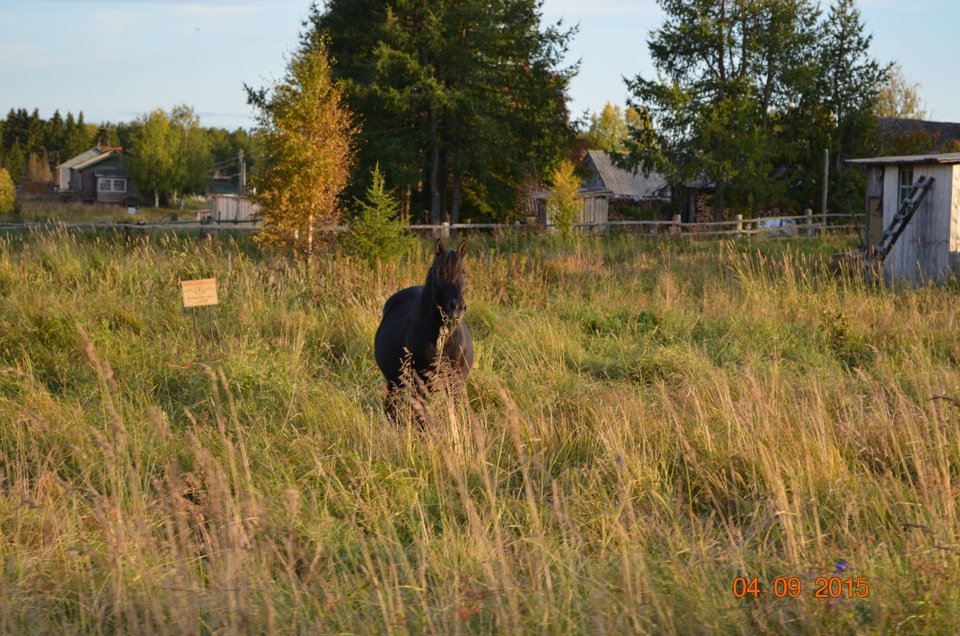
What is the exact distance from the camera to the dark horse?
564cm

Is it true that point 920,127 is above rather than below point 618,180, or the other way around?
above

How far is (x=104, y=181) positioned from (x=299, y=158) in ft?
225

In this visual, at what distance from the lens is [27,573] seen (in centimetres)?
348

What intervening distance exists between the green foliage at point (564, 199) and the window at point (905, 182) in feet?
25.6

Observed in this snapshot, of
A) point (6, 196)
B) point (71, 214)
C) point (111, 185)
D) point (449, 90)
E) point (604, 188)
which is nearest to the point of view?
point (449, 90)

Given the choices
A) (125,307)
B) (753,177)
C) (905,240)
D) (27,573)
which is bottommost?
(27,573)

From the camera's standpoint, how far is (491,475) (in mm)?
4688

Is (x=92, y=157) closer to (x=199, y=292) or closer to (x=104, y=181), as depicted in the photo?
(x=104, y=181)

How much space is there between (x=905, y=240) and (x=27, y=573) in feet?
51.0

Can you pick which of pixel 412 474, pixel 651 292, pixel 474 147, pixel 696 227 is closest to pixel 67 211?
pixel 474 147

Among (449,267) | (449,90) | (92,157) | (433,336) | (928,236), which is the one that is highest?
(92,157)

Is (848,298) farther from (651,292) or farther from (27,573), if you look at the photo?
(27,573)

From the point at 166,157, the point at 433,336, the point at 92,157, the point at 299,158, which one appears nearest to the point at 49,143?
the point at 92,157

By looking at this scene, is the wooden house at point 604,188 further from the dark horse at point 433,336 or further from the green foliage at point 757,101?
the dark horse at point 433,336
